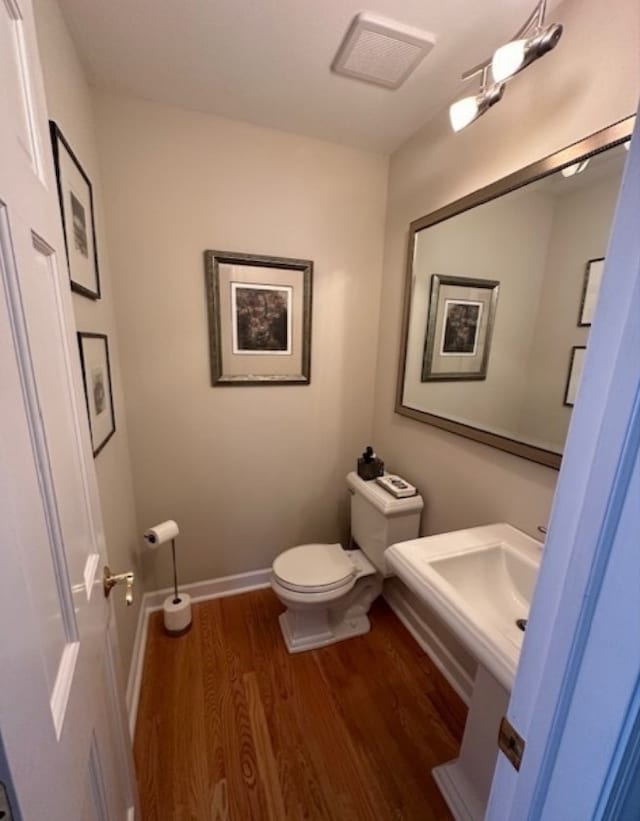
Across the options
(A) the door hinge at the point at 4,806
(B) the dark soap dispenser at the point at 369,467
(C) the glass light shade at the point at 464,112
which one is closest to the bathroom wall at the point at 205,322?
(B) the dark soap dispenser at the point at 369,467

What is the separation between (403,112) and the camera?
1525 mm

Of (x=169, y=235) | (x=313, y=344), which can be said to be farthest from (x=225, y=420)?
(x=169, y=235)

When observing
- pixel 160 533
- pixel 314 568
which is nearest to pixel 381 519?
pixel 314 568

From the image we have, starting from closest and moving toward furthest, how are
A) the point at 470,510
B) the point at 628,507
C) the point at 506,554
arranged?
the point at 628,507 → the point at 506,554 → the point at 470,510

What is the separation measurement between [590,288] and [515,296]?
0.27 meters

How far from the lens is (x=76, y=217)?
3.55 feet

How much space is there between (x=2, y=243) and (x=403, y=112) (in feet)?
5.71

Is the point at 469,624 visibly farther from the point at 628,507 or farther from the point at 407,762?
the point at 407,762

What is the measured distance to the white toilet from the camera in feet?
5.27

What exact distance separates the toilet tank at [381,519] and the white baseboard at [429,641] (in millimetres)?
260

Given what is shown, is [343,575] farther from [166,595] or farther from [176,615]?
[166,595]

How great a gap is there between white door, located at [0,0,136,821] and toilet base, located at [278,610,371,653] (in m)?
1.02

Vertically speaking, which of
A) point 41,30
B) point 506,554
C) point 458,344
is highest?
point 41,30

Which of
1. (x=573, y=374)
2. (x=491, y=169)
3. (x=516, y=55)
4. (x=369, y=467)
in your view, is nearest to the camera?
(x=516, y=55)
